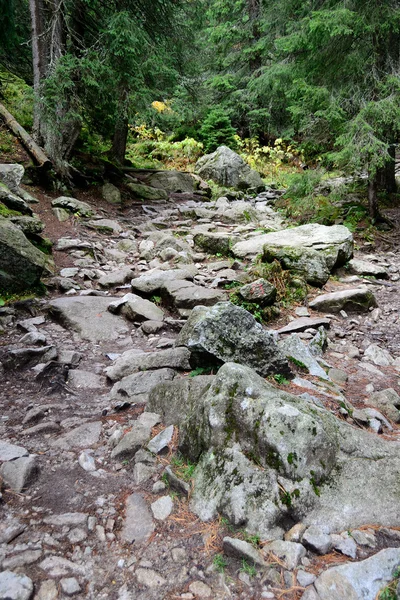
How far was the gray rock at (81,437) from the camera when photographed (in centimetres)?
300

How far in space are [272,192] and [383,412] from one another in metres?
14.9

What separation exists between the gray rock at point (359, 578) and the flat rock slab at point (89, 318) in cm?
407

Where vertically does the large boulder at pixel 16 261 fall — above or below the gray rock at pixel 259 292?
above

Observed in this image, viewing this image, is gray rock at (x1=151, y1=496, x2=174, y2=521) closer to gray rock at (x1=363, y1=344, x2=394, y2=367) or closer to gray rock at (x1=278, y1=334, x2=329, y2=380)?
gray rock at (x1=278, y1=334, x2=329, y2=380)

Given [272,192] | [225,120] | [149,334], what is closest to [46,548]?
[149,334]

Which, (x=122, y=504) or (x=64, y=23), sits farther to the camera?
(x=64, y=23)

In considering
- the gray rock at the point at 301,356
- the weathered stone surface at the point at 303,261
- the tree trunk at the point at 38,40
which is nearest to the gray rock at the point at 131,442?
the gray rock at the point at 301,356

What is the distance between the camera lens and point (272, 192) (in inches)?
687

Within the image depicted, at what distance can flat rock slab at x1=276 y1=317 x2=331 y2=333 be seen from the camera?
5.59 meters

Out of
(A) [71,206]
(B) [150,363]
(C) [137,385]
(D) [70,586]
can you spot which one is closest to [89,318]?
(B) [150,363]

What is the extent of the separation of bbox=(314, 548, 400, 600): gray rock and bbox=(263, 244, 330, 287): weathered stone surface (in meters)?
5.77

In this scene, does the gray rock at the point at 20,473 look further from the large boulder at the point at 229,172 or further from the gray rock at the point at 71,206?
the large boulder at the point at 229,172

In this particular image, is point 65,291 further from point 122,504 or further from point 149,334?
point 122,504

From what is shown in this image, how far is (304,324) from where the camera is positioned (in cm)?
566
